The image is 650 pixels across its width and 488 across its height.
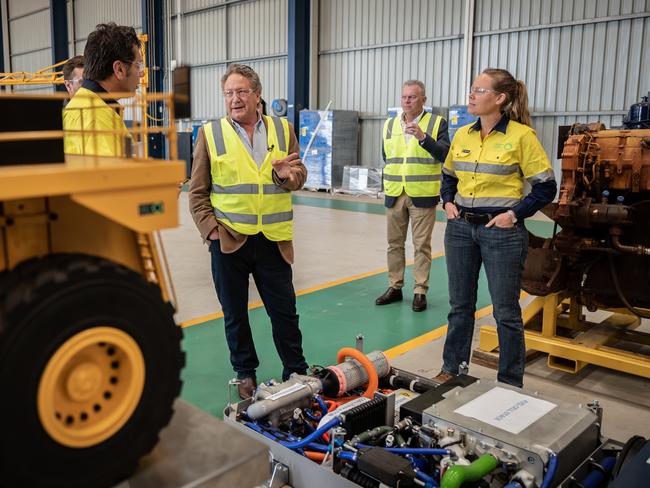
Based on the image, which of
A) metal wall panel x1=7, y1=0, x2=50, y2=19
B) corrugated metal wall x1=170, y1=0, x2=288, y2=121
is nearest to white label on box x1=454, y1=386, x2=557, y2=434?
corrugated metal wall x1=170, y1=0, x2=288, y2=121

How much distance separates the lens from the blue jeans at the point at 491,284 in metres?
3.67

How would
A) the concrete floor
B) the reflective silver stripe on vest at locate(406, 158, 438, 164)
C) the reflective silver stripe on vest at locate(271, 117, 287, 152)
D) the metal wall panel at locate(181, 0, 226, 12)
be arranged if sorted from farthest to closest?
the metal wall panel at locate(181, 0, 226, 12), the reflective silver stripe on vest at locate(406, 158, 438, 164), the concrete floor, the reflective silver stripe on vest at locate(271, 117, 287, 152)

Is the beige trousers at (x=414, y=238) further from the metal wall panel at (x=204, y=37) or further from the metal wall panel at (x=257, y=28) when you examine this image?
the metal wall panel at (x=204, y=37)

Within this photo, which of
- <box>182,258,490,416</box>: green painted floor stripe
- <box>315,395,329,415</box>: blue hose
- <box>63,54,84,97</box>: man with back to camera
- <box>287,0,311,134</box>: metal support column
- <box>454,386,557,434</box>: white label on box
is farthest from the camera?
<box>287,0,311,134</box>: metal support column

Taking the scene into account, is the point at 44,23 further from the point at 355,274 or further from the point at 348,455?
the point at 348,455

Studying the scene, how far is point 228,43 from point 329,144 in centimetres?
627

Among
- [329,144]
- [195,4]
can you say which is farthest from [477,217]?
[195,4]

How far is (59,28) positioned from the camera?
24469 millimetres

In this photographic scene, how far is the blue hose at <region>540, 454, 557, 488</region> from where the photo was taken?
2443mm

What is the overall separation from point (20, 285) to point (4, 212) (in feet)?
0.49

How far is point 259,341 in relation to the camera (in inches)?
198

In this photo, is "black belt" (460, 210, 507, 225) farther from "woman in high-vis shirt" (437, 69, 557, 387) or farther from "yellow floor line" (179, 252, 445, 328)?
"yellow floor line" (179, 252, 445, 328)

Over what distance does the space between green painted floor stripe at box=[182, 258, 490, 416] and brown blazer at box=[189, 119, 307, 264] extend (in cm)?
105

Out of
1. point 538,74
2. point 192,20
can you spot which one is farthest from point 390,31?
point 192,20
